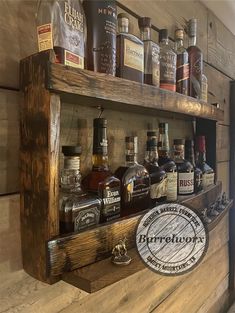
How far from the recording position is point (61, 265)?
20.0 inches

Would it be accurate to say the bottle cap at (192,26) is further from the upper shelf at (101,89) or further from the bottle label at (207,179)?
the bottle label at (207,179)

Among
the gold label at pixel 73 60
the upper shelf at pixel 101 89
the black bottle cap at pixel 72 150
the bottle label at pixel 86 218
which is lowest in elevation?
the bottle label at pixel 86 218

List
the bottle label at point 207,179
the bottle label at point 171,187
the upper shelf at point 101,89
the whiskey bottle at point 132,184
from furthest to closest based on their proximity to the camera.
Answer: the bottle label at point 207,179 < the bottle label at point 171,187 < the whiskey bottle at point 132,184 < the upper shelf at point 101,89

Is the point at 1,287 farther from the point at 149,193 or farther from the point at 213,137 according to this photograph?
the point at 213,137

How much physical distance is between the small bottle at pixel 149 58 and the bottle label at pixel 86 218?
0.37 metres

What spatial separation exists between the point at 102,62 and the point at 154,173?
1.17ft

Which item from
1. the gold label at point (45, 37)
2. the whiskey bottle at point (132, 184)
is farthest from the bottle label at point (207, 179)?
the gold label at point (45, 37)

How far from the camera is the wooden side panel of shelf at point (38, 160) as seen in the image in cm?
50

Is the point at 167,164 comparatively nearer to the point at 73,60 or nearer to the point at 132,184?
the point at 132,184

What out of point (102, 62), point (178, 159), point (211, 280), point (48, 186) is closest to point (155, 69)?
point (102, 62)

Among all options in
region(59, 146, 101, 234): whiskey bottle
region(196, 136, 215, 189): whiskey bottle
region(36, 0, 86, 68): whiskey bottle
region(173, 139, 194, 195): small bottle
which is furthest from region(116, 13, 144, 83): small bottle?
region(196, 136, 215, 189): whiskey bottle

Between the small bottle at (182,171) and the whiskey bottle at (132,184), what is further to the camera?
the small bottle at (182,171)

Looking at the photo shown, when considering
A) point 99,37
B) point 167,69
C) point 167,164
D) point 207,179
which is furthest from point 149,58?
point 207,179

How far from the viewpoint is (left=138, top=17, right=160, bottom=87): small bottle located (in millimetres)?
739
